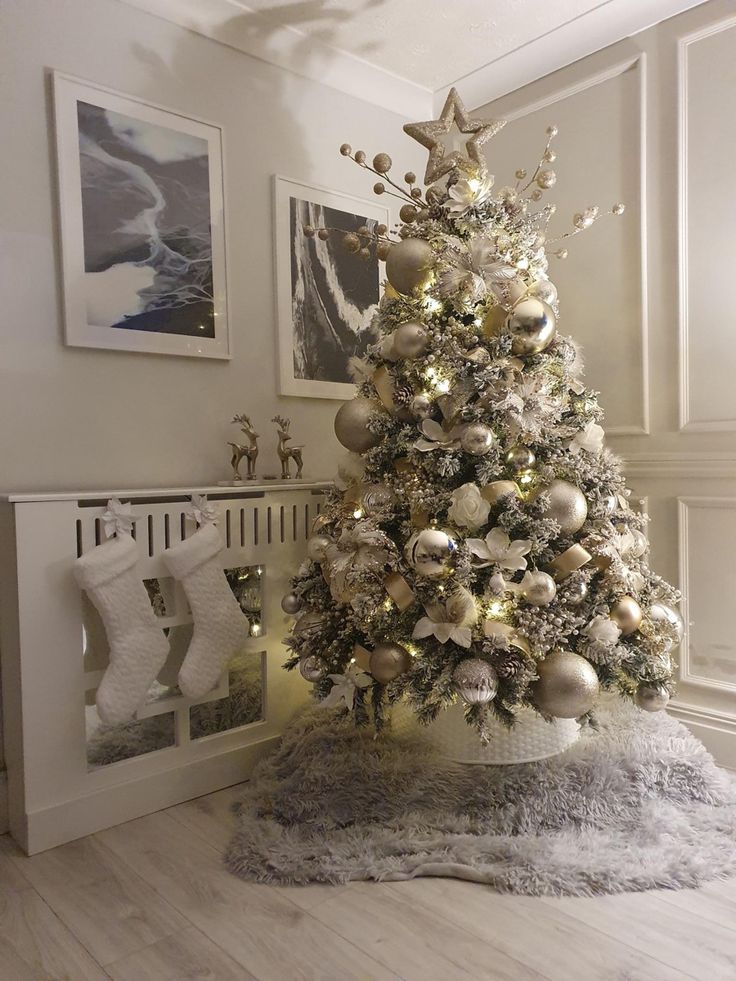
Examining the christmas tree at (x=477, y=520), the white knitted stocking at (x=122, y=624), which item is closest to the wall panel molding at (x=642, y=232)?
the christmas tree at (x=477, y=520)

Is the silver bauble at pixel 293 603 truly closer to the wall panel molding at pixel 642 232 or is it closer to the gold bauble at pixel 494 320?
the gold bauble at pixel 494 320

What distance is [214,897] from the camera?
158cm

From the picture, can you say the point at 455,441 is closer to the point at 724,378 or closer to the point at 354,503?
the point at 354,503

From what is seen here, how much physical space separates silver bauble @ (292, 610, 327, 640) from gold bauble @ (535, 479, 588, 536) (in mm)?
665

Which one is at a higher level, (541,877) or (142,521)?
(142,521)

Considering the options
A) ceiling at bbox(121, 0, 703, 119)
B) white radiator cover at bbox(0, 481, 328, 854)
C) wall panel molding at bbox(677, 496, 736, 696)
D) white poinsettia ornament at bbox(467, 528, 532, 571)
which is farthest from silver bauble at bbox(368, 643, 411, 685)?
ceiling at bbox(121, 0, 703, 119)

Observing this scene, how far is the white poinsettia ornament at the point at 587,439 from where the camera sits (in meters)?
1.87

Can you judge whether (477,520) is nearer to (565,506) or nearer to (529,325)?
(565,506)

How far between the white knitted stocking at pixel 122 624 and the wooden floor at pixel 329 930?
39 centimetres

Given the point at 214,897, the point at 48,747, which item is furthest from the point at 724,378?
the point at 48,747

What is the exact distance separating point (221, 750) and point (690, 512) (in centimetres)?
165

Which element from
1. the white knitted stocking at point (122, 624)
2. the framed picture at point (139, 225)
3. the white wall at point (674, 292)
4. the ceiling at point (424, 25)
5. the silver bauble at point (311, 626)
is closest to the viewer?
the white knitted stocking at point (122, 624)

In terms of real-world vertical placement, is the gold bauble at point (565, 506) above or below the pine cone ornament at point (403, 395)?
below

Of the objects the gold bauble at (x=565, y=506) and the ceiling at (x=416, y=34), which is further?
the ceiling at (x=416, y=34)
